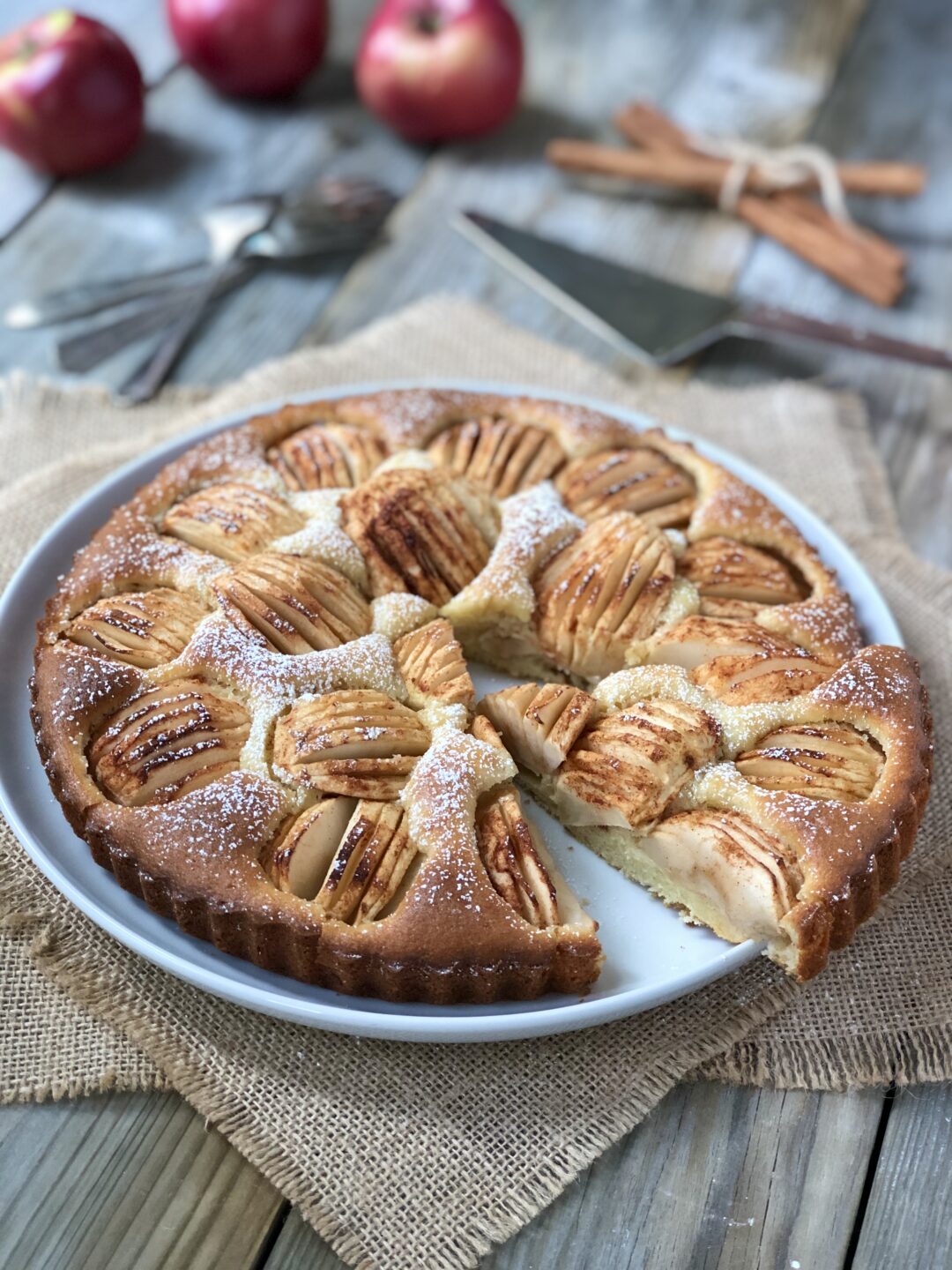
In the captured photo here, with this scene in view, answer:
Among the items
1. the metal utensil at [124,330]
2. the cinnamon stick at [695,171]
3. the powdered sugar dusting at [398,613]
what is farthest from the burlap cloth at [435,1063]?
the cinnamon stick at [695,171]

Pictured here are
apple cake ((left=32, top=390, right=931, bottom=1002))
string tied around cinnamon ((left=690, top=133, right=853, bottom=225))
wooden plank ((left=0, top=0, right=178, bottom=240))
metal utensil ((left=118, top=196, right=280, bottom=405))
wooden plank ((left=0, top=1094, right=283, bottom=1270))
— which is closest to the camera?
wooden plank ((left=0, top=1094, right=283, bottom=1270))

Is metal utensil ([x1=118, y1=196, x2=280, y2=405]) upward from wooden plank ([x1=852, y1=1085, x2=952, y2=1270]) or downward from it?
upward

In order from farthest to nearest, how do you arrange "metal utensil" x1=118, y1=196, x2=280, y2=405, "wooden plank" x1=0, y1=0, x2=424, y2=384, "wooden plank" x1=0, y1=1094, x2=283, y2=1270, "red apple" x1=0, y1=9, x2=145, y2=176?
"red apple" x1=0, y1=9, x2=145, y2=176 < "wooden plank" x1=0, y1=0, x2=424, y2=384 < "metal utensil" x1=118, y1=196, x2=280, y2=405 < "wooden plank" x1=0, y1=1094, x2=283, y2=1270

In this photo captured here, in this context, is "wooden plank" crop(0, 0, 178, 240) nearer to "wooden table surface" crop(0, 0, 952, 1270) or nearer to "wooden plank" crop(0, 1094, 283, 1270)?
"wooden table surface" crop(0, 0, 952, 1270)

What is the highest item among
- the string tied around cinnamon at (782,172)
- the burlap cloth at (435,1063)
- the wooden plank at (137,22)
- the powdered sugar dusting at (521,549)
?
the string tied around cinnamon at (782,172)

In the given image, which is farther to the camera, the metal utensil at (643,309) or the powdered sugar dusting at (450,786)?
the metal utensil at (643,309)

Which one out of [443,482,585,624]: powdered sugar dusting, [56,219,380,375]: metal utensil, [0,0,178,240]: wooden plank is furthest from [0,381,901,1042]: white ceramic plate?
[0,0,178,240]: wooden plank

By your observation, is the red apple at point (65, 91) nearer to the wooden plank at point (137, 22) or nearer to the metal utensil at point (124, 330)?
the wooden plank at point (137, 22)
